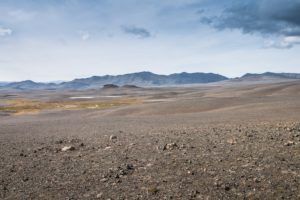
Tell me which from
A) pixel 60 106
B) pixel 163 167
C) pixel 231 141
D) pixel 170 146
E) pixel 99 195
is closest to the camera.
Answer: pixel 99 195

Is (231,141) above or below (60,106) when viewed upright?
above

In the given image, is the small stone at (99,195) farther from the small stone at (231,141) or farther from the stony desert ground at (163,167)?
the small stone at (231,141)

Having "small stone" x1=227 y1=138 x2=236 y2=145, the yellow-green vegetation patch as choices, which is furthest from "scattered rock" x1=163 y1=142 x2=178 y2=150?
the yellow-green vegetation patch

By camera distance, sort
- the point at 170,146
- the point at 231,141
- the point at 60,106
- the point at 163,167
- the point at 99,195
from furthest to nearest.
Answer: the point at 60,106 < the point at 231,141 < the point at 170,146 < the point at 163,167 < the point at 99,195

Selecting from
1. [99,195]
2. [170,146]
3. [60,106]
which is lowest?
[60,106]

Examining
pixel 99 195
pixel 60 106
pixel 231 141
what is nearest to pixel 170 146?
pixel 231 141

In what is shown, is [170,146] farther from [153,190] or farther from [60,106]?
[60,106]

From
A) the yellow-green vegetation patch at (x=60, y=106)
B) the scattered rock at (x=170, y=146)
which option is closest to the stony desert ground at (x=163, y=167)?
the scattered rock at (x=170, y=146)

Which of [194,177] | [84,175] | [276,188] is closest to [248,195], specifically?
[276,188]

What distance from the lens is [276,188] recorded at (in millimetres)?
9133

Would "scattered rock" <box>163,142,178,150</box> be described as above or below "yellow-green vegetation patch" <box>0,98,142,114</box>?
above

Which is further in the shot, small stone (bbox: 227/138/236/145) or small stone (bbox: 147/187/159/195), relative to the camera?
small stone (bbox: 227/138/236/145)

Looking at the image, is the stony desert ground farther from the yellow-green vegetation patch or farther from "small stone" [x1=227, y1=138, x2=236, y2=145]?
the yellow-green vegetation patch

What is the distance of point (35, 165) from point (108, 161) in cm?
245
